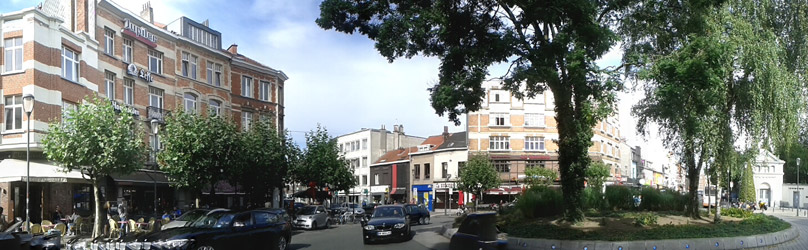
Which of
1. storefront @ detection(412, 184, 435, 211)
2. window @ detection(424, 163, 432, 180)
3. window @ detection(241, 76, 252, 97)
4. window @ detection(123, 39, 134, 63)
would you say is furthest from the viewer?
window @ detection(424, 163, 432, 180)

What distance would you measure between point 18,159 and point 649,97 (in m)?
26.0

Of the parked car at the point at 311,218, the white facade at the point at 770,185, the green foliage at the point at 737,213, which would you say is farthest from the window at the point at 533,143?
the green foliage at the point at 737,213

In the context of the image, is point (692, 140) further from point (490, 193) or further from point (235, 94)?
point (490, 193)

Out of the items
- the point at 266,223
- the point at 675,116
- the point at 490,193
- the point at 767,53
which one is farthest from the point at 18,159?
the point at 490,193

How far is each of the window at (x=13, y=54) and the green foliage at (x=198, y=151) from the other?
21.3 ft

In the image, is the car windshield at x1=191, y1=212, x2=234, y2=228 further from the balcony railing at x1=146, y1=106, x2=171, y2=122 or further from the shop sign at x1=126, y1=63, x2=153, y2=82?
the balcony railing at x1=146, y1=106, x2=171, y2=122

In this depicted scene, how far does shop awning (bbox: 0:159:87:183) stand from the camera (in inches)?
840

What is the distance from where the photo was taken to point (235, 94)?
41594 millimetres

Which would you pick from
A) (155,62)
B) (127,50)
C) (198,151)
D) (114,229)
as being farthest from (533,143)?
(114,229)

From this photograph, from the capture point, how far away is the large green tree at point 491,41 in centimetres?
1422

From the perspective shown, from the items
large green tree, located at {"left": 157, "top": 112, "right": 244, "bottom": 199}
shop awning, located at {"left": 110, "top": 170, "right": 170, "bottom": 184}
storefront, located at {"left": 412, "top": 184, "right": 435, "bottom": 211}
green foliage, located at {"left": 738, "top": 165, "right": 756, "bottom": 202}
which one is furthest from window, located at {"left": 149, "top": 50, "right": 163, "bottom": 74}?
green foliage, located at {"left": 738, "top": 165, "right": 756, "bottom": 202}

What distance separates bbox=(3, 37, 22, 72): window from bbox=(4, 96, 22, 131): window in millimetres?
1304

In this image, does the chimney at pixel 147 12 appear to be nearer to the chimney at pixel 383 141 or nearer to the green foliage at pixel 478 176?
the green foliage at pixel 478 176

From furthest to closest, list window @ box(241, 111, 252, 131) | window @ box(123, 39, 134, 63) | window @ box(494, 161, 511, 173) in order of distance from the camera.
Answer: window @ box(494, 161, 511, 173), window @ box(241, 111, 252, 131), window @ box(123, 39, 134, 63)
